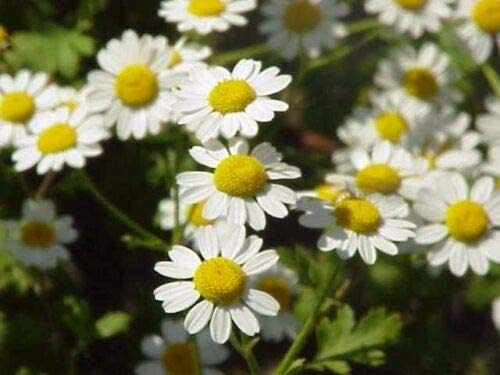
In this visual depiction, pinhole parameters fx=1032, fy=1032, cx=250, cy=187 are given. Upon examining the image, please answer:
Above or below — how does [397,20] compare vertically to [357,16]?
above

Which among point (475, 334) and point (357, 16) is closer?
point (475, 334)

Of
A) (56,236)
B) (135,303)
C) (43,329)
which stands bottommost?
(135,303)

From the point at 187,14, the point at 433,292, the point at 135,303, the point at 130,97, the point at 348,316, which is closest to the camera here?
the point at 348,316

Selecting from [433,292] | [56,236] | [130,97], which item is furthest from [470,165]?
[56,236]

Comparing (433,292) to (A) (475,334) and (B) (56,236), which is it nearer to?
(A) (475,334)

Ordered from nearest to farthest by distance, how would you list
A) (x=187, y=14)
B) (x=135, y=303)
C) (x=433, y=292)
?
(x=187, y=14), (x=433, y=292), (x=135, y=303)

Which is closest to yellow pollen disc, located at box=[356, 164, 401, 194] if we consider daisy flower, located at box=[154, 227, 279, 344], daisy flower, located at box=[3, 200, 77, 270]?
daisy flower, located at box=[154, 227, 279, 344]

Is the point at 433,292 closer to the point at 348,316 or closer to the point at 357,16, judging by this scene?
the point at 348,316
